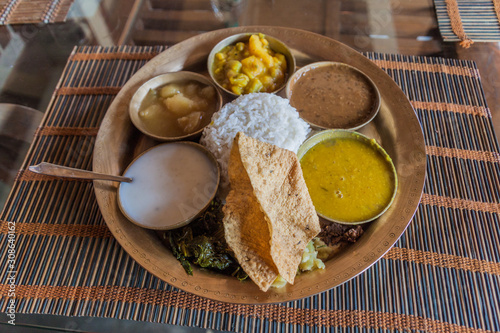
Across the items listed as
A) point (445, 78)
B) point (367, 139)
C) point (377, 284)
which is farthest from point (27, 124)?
point (445, 78)

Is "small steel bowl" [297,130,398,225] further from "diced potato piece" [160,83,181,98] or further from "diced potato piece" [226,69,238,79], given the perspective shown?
"diced potato piece" [160,83,181,98]

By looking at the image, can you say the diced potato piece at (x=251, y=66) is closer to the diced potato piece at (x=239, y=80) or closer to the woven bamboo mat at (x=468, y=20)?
the diced potato piece at (x=239, y=80)

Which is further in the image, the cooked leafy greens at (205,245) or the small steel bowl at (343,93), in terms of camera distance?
the small steel bowl at (343,93)

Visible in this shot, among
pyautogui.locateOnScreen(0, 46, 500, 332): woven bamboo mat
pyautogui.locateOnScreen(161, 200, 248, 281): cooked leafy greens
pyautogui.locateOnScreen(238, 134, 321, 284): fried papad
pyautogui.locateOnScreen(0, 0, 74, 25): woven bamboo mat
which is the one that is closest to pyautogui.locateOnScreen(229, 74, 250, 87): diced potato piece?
pyautogui.locateOnScreen(238, 134, 321, 284): fried papad

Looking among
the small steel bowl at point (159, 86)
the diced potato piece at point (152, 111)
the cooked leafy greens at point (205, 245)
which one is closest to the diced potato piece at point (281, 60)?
the small steel bowl at point (159, 86)

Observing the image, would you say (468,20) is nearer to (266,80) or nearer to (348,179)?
(266,80)

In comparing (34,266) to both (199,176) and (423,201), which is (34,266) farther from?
(423,201)
